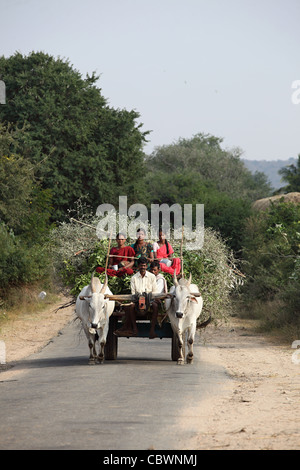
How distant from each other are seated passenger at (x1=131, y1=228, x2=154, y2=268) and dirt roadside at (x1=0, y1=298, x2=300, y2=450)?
6.65 ft

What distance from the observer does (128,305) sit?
12.6 m

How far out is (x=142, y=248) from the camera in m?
13.4

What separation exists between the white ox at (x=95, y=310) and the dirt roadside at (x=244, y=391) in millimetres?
1378

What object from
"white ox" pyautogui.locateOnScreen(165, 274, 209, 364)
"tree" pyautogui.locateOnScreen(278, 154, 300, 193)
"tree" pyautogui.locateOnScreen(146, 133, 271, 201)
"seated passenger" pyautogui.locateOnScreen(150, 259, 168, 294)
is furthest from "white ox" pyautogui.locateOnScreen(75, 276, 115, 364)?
"tree" pyautogui.locateOnScreen(146, 133, 271, 201)

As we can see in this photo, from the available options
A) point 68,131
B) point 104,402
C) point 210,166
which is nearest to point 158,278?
point 104,402

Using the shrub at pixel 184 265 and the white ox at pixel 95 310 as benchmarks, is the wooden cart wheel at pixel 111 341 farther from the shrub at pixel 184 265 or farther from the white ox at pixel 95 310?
the shrub at pixel 184 265

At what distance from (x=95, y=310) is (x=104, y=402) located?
10.9ft

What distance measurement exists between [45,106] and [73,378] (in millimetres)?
25783

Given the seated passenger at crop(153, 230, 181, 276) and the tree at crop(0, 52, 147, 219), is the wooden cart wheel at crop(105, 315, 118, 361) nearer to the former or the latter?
the seated passenger at crop(153, 230, 181, 276)

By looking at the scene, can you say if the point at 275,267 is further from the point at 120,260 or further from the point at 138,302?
the point at 138,302

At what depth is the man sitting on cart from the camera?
12617mm

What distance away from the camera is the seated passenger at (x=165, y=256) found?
13281 millimetres

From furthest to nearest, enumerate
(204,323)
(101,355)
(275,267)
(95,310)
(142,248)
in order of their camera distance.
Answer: (275,267), (204,323), (142,248), (101,355), (95,310)

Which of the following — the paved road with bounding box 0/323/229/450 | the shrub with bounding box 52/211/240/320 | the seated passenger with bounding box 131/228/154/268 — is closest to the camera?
the paved road with bounding box 0/323/229/450
